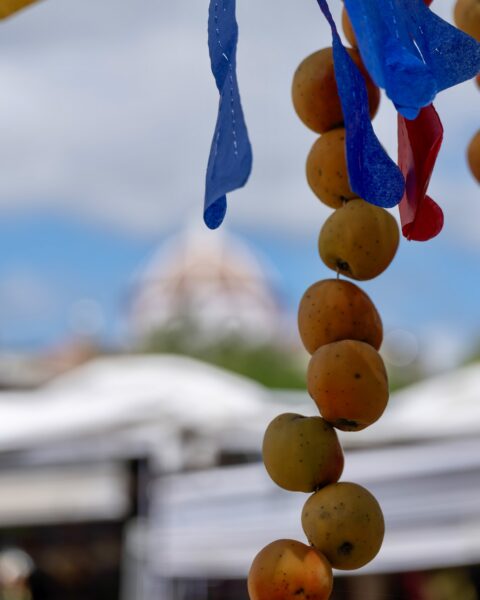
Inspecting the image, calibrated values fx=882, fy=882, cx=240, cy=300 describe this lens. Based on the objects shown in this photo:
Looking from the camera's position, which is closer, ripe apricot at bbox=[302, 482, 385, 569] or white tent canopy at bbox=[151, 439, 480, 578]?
ripe apricot at bbox=[302, 482, 385, 569]

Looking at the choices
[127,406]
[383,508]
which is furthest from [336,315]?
[127,406]

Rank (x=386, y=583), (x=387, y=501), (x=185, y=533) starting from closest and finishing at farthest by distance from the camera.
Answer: (x=387, y=501) < (x=185, y=533) < (x=386, y=583)

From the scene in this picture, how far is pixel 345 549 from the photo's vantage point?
2.68ft

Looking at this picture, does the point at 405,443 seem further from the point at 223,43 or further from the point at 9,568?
the point at 223,43

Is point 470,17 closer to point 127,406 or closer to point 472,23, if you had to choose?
point 472,23

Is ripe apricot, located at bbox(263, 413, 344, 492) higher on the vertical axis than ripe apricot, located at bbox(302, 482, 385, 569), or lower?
higher

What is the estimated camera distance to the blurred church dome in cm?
2780

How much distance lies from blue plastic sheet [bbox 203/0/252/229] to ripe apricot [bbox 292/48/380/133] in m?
0.12

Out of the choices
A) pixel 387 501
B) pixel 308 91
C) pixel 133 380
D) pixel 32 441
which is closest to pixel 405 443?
pixel 387 501

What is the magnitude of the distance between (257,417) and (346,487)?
12.8 feet

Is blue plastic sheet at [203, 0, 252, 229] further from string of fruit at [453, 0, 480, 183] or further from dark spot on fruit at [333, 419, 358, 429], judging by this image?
string of fruit at [453, 0, 480, 183]

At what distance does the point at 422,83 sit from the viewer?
0.71 metres

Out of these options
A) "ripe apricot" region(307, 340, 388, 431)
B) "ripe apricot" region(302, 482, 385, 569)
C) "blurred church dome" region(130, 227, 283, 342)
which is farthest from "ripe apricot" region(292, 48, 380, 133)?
"blurred church dome" region(130, 227, 283, 342)

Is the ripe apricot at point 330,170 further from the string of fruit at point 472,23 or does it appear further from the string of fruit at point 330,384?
the string of fruit at point 472,23
